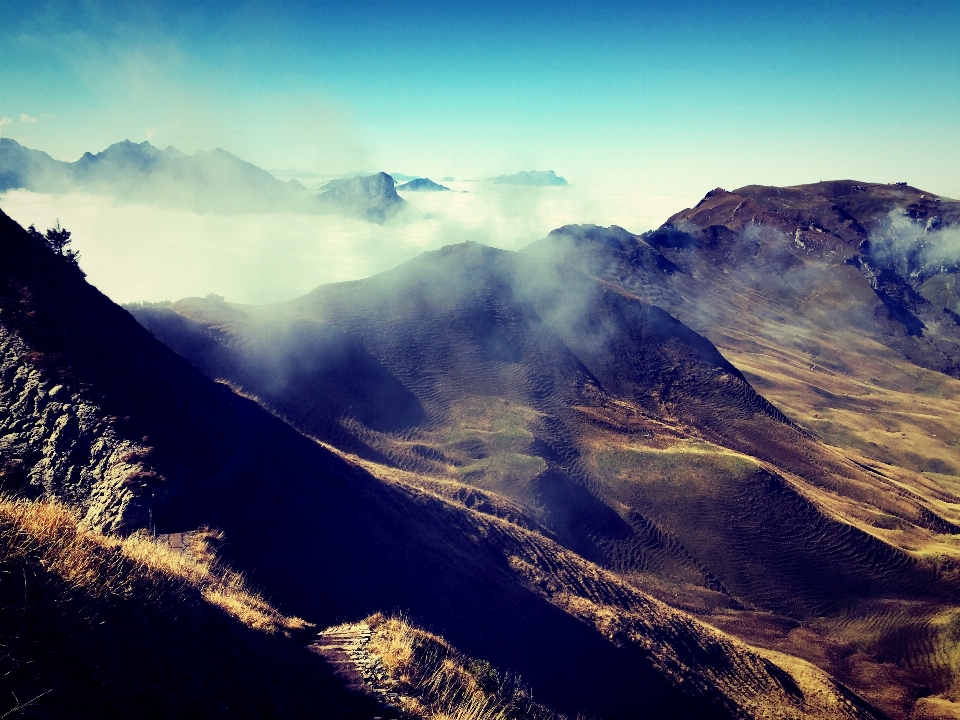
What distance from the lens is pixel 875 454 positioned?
63.3 metres

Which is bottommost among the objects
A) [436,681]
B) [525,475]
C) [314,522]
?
[525,475]

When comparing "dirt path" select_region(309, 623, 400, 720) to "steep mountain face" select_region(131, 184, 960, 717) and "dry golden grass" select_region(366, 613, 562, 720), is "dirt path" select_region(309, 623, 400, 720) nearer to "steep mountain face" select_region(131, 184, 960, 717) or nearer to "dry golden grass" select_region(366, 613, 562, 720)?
"dry golden grass" select_region(366, 613, 562, 720)

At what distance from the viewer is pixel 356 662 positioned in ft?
33.0

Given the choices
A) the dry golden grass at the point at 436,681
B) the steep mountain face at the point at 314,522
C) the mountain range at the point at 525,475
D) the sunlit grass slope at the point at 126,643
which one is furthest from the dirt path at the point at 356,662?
the steep mountain face at the point at 314,522

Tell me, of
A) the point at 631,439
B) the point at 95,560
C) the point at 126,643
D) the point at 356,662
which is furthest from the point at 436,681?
the point at 631,439

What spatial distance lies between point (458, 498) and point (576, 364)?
23291mm

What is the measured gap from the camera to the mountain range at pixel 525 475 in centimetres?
1647

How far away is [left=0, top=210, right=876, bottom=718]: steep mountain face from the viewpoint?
1514 cm

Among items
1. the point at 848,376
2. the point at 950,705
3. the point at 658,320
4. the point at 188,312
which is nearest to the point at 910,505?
the point at 950,705

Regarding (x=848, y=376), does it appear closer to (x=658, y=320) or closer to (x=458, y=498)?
(x=658, y=320)

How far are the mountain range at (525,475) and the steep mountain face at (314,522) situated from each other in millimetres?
104

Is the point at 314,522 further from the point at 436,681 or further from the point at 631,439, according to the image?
the point at 631,439

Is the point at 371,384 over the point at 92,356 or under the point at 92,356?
under

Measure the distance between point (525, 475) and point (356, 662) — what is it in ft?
95.5
